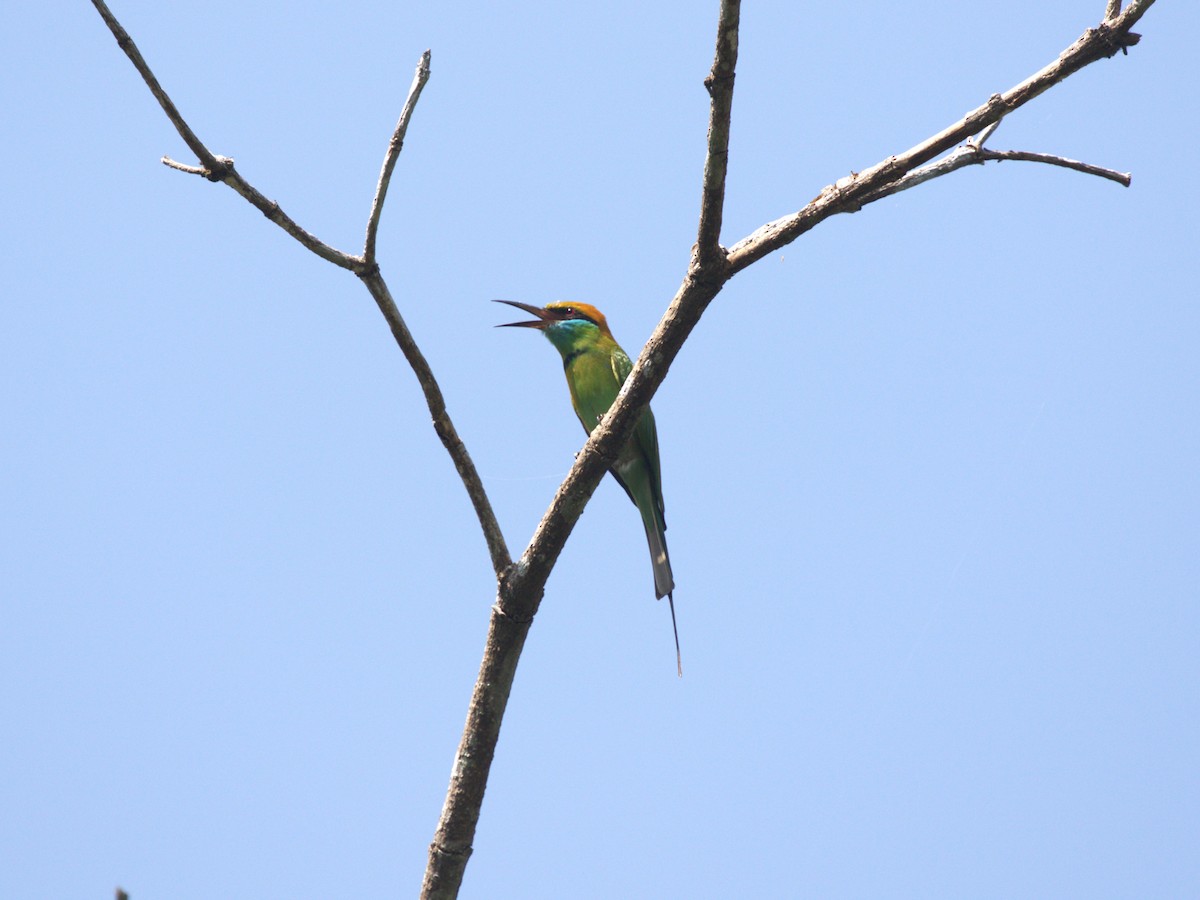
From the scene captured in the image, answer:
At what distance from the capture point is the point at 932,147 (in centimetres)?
248

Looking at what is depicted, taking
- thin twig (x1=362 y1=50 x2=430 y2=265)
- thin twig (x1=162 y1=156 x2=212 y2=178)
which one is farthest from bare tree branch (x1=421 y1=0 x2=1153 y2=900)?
thin twig (x1=162 y1=156 x2=212 y2=178)

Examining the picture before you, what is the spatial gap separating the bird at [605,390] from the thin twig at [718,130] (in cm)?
191

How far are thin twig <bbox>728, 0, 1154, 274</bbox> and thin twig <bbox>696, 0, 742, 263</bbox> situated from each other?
0.11 m

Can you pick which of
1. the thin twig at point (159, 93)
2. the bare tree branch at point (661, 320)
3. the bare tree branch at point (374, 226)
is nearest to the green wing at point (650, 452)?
the bare tree branch at point (661, 320)

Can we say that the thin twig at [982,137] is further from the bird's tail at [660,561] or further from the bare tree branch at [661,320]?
the bird's tail at [660,561]

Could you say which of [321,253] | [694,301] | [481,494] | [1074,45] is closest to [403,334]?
[321,253]

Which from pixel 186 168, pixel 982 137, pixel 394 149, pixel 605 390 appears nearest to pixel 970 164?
pixel 982 137

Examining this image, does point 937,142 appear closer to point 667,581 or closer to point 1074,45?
point 1074,45

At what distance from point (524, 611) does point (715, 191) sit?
3.76 feet

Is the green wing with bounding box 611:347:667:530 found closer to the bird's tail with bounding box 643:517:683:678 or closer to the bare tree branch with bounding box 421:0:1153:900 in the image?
the bird's tail with bounding box 643:517:683:678

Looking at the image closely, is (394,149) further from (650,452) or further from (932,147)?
(650,452)

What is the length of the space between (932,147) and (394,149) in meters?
1.21

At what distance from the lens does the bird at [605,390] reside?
443cm

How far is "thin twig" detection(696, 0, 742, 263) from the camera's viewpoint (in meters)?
2.20
